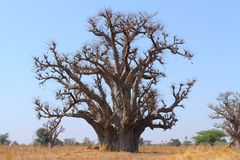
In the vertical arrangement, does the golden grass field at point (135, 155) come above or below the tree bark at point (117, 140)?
below

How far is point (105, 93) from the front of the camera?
31672mm

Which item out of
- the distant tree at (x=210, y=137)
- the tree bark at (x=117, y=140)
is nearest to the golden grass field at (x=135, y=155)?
the tree bark at (x=117, y=140)

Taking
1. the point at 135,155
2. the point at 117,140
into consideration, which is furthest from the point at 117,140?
the point at 135,155

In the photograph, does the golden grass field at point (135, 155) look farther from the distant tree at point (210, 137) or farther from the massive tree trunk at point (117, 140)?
the distant tree at point (210, 137)

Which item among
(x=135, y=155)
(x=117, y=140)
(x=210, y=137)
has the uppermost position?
(x=210, y=137)

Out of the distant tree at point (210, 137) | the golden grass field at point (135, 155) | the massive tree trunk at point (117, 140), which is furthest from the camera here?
the distant tree at point (210, 137)

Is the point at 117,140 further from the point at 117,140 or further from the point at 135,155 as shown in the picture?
the point at 135,155

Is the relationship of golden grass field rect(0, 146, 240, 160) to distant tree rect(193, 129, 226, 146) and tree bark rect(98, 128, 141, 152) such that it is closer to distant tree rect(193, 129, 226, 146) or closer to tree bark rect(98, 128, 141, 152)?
tree bark rect(98, 128, 141, 152)

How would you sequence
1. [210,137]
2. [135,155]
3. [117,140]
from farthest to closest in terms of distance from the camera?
[210,137]
[117,140]
[135,155]

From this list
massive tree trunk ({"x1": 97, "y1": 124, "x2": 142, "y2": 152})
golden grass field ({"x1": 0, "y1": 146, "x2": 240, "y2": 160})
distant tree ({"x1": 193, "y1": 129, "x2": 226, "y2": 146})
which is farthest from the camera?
distant tree ({"x1": 193, "y1": 129, "x2": 226, "y2": 146})

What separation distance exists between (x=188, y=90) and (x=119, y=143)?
561 centimetres

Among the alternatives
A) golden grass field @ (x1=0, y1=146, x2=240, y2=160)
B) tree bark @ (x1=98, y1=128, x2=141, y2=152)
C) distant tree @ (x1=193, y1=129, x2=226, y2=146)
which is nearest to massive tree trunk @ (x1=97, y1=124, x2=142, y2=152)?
tree bark @ (x1=98, y1=128, x2=141, y2=152)

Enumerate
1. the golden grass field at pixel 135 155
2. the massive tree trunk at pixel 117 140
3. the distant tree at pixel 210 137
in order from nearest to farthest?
the golden grass field at pixel 135 155
the massive tree trunk at pixel 117 140
the distant tree at pixel 210 137

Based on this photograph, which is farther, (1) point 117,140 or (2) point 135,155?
(1) point 117,140
